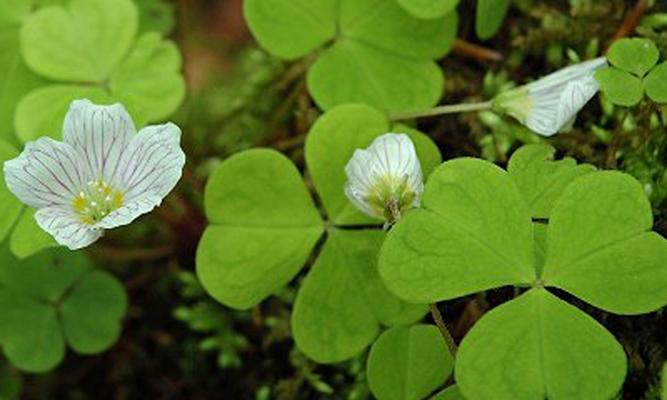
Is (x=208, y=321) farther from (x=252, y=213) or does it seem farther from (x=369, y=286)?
(x=369, y=286)

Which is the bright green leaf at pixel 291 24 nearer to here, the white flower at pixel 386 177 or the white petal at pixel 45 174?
the white flower at pixel 386 177

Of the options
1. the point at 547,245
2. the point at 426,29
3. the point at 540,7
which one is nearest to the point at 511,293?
the point at 547,245

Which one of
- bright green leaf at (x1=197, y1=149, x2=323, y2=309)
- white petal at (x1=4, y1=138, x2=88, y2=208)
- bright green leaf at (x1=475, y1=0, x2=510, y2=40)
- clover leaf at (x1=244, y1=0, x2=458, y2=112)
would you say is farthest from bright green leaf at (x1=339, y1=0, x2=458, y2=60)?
white petal at (x1=4, y1=138, x2=88, y2=208)

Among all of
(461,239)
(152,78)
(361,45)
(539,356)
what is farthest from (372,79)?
(539,356)

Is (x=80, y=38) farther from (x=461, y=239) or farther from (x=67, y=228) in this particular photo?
(x=461, y=239)

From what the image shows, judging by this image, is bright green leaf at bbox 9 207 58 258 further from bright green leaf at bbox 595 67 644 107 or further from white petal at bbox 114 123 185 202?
bright green leaf at bbox 595 67 644 107

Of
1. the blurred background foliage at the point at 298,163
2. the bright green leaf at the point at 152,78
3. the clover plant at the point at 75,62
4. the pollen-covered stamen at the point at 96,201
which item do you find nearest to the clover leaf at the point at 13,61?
the clover plant at the point at 75,62

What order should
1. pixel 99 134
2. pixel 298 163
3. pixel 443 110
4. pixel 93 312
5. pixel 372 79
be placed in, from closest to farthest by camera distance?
pixel 99 134
pixel 443 110
pixel 372 79
pixel 93 312
pixel 298 163
